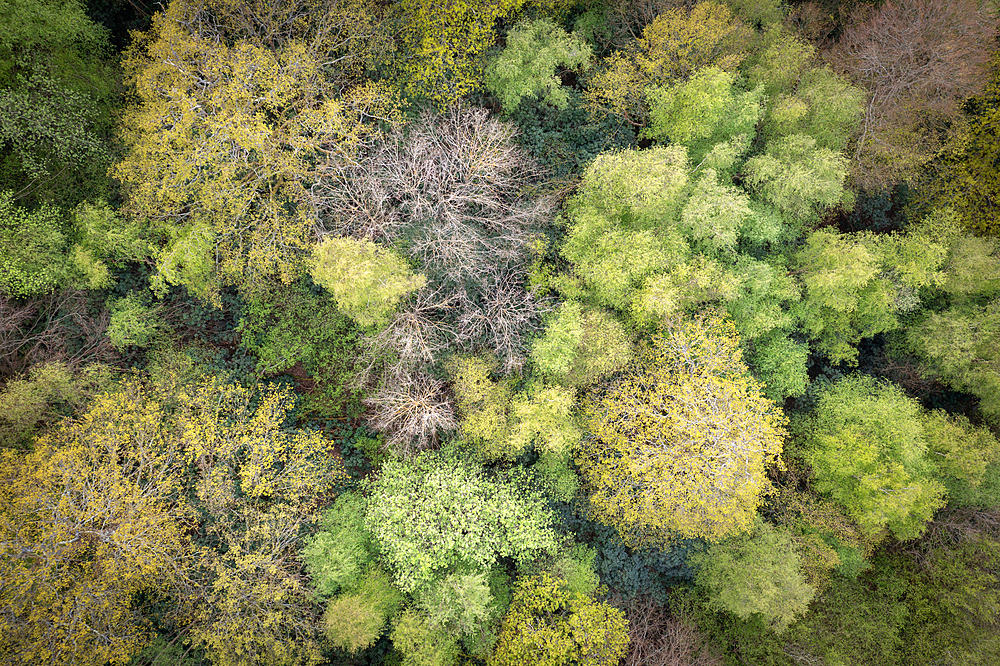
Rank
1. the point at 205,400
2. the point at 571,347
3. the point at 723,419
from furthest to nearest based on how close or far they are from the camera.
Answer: the point at 205,400
the point at 571,347
the point at 723,419

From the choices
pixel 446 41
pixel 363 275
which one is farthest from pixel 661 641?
pixel 446 41

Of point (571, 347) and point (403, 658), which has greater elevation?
point (571, 347)

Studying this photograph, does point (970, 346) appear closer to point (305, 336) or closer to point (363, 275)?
point (363, 275)

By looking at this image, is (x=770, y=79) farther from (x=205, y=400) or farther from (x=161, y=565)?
(x=161, y=565)

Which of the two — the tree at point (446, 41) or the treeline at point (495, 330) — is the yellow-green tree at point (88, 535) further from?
the tree at point (446, 41)

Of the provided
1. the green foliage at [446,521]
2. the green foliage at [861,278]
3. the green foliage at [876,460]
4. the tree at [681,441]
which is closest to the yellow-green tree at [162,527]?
the green foliage at [446,521]

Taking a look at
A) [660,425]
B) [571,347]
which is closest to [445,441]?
[571,347]

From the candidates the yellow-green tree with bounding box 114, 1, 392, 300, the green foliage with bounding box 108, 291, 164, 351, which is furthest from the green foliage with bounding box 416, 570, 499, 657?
the green foliage with bounding box 108, 291, 164, 351
